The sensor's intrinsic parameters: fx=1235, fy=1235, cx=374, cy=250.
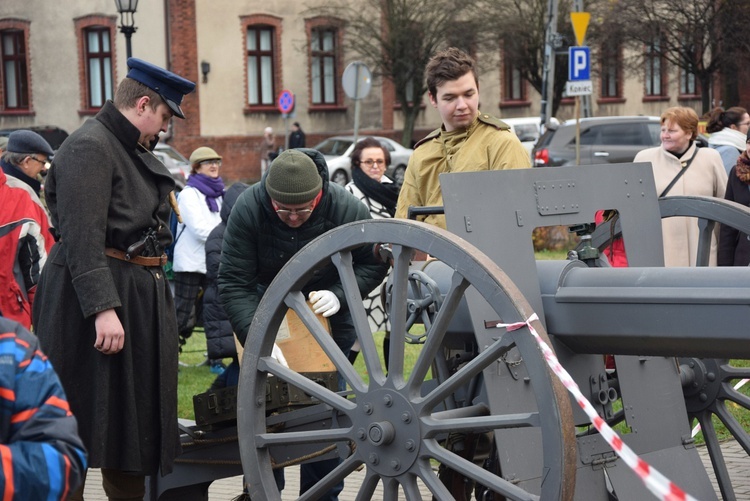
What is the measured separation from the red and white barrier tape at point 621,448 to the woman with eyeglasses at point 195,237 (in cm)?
579

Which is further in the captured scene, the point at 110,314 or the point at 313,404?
the point at 313,404

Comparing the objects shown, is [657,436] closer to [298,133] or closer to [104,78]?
[298,133]

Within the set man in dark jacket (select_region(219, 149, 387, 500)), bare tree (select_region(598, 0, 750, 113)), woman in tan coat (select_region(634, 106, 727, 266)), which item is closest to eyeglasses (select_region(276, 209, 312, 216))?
man in dark jacket (select_region(219, 149, 387, 500))

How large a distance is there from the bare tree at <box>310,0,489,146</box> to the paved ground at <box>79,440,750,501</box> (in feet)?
98.1

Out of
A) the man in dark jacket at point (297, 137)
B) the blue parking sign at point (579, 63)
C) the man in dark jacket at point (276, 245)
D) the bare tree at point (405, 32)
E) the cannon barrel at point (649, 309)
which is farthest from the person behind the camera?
the bare tree at point (405, 32)

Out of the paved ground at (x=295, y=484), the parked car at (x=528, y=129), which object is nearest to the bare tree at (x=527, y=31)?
the parked car at (x=528, y=129)

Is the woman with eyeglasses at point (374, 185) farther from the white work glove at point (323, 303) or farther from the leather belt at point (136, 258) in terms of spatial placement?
the leather belt at point (136, 258)

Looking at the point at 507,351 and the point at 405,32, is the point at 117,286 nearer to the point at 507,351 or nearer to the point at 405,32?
the point at 507,351

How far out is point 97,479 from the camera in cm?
628

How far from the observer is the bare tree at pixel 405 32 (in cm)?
3572

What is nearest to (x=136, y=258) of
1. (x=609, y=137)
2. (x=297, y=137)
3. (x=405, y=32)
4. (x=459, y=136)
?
(x=459, y=136)

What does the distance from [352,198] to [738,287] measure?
198 cm

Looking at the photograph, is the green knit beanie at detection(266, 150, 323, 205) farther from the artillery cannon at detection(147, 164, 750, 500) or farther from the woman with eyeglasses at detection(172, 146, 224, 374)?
the woman with eyeglasses at detection(172, 146, 224, 374)

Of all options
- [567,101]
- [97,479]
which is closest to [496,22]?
[567,101]
